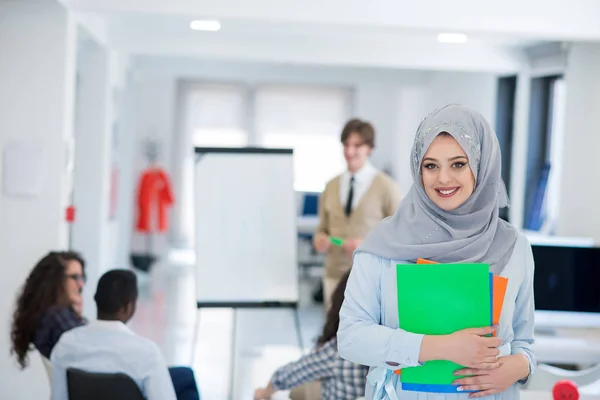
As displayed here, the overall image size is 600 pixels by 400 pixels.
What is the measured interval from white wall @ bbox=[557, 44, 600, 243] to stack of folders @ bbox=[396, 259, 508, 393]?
13.2ft

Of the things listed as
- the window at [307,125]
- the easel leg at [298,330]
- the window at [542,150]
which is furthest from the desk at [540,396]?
the window at [307,125]

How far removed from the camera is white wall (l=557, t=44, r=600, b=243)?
17.2ft

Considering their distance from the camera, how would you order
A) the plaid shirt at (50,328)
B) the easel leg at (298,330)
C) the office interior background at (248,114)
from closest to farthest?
the plaid shirt at (50,328), the office interior background at (248,114), the easel leg at (298,330)

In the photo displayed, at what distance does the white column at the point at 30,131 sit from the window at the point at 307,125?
753 centimetres

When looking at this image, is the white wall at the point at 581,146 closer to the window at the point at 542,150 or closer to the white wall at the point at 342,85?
the window at the point at 542,150

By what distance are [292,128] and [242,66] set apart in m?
1.39

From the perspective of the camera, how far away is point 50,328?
10.4ft

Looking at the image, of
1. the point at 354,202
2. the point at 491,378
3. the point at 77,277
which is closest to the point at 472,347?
the point at 491,378

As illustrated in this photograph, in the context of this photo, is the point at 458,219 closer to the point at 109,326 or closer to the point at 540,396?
the point at 540,396

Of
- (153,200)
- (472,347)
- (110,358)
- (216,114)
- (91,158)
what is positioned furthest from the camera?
(216,114)

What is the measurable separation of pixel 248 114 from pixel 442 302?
34.1 ft

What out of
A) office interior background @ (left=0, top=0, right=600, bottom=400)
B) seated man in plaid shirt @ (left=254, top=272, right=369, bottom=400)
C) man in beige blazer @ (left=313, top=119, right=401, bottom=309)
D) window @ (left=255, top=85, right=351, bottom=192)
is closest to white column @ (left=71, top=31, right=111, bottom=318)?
office interior background @ (left=0, top=0, right=600, bottom=400)

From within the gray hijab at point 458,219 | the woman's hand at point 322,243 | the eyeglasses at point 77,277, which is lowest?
the eyeglasses at point 77,277

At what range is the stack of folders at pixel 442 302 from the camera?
5.01 ft
